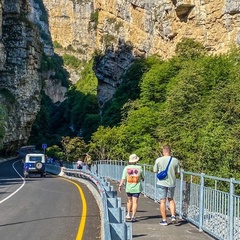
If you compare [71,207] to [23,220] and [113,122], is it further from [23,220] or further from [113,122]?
[113,122]

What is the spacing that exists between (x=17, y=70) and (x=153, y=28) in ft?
77.6

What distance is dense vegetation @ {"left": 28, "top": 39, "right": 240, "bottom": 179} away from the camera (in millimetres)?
36188

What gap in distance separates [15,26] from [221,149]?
178 ft

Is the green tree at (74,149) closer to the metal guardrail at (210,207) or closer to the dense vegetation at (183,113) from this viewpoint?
the dense vegetation at (183,113)

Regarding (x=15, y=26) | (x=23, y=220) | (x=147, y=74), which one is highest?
(x=15, y=26)

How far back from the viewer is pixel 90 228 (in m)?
11.8

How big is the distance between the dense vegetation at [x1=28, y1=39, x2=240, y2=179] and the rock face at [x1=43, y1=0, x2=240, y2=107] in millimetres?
2825

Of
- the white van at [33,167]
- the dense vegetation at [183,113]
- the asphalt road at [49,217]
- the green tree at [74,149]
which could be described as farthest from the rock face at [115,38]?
the asphalt road at [49,217]

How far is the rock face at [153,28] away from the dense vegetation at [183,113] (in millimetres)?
2825

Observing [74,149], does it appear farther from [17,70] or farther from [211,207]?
[211,207]

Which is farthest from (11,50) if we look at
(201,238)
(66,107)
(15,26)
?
(201,238)

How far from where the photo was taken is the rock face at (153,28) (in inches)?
2682

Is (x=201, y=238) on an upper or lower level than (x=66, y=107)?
lower

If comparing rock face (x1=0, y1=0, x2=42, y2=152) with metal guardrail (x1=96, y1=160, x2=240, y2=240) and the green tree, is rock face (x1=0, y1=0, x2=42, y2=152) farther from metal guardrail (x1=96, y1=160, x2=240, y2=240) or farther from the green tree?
metal guardrail (x1=96, y1=160, x2=240, y2=240)
